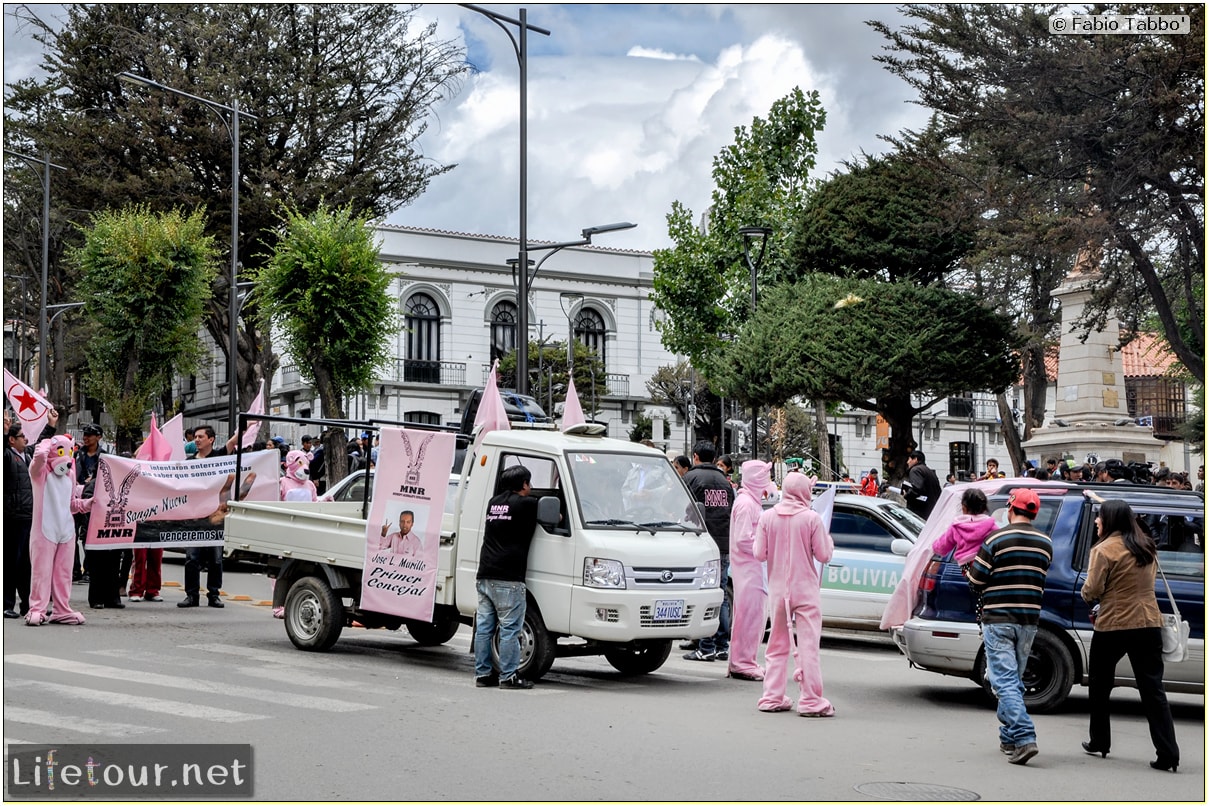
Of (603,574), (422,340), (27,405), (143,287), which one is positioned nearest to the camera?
(603,574)

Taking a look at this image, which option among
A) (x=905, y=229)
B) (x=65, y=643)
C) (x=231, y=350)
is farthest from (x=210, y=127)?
(x=65, y=643)

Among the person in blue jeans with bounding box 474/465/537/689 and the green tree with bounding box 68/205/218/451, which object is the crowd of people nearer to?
the person in blue jeans with bounding box 474/465/537/689

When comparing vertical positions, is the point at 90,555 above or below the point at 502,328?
below

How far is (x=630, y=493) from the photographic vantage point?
40.9 feet

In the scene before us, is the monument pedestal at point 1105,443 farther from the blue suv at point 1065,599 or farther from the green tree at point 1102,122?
the blue suv at point 1065,599

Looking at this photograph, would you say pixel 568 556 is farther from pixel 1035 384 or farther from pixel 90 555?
pixel 1035 384

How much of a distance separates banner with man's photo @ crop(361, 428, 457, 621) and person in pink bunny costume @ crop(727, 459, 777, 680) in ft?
8.59

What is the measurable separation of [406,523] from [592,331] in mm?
52922

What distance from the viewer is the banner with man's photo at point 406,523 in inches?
495

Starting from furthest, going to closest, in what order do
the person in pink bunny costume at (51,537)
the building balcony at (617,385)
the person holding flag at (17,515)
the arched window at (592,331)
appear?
1. the building balcony at (617,385)
2. the arched window at (592,331)
3. the person holding flag at (17,515)
4. the person in pink bunny costume at (51,537)

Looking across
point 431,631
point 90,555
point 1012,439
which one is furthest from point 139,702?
point 1012,439

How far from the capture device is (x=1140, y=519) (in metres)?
11.1

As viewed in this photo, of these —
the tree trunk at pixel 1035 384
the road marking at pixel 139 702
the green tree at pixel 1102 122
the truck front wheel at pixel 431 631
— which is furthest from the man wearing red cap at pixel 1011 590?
the tree trunk at pixel 1035 384

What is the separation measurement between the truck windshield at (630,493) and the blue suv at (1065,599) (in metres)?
2.27
